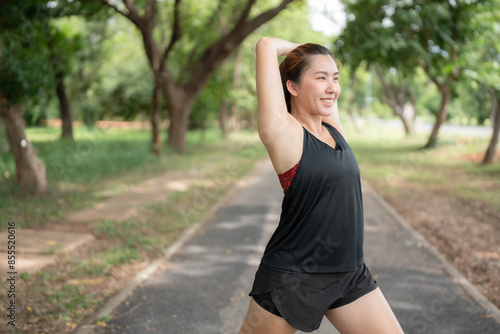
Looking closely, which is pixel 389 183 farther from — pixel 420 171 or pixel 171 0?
pixel 171 0

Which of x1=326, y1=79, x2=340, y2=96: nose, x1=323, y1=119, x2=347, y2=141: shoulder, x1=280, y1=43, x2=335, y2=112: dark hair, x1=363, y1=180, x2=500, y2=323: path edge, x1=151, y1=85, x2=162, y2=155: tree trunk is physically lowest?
x1=363, y1=180, x2=500, y2=323: path edge

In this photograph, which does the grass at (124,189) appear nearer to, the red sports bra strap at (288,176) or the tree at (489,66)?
the tree at (489,66)

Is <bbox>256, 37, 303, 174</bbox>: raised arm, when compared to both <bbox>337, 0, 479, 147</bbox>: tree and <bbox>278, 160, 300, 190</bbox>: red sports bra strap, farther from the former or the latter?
<bbox>337, 0, 479, 147</bbox>: tree

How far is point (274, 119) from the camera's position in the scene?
2.18m

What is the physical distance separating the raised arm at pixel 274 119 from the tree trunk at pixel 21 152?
8.16 m

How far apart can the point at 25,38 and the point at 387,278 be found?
8.93 metres

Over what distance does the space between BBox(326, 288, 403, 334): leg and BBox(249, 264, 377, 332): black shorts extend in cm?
8

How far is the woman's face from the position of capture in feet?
7.35

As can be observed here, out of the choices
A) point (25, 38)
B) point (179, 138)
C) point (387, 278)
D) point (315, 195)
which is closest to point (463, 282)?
point (387, 278)

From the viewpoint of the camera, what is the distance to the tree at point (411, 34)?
15.9 m

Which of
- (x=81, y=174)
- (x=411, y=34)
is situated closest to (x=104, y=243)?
(x=81, y=174)

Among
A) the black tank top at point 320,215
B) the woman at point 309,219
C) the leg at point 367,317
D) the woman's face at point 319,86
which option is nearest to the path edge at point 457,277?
the leg at point 367,317

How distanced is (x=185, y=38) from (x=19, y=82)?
47.9 feet

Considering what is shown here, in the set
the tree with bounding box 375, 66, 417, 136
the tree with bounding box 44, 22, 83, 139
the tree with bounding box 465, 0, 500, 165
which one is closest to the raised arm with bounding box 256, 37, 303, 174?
the tree with bounding box 44, 22, 83, 139
